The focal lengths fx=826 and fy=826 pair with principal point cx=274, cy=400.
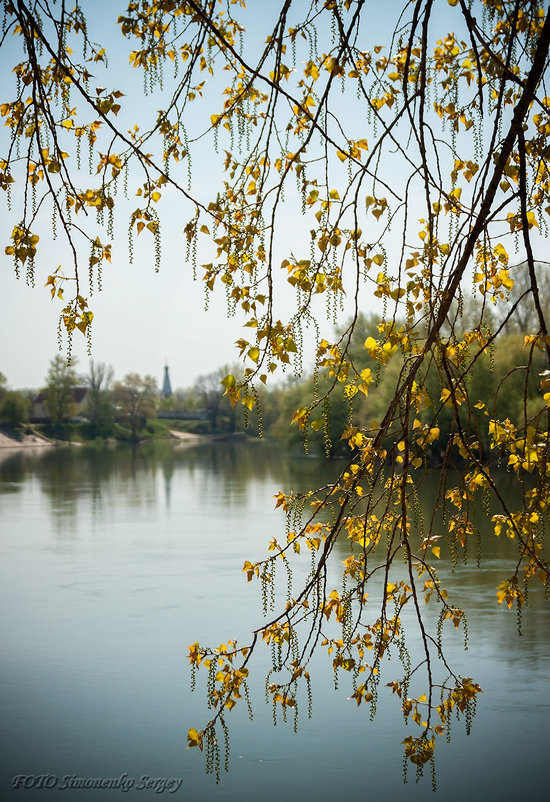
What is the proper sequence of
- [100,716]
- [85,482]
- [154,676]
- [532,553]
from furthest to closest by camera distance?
[85,482] → [154,676] → [100,716] → [532,553]

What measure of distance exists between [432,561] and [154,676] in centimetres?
566

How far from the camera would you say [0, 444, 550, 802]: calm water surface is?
5.03m

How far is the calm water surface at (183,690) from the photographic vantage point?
198 inches

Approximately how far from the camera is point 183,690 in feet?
21.0

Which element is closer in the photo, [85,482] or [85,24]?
[85,24]

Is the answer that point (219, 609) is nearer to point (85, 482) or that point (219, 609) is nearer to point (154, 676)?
point (154, 676)

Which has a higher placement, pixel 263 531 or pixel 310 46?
pixel 310 46

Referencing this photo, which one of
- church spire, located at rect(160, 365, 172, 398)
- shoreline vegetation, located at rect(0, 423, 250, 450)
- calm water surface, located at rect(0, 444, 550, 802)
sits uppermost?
church spire, located at rect(160, 365, 172, 398)

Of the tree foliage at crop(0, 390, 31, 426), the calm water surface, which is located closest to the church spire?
the tree foliage at crop(0, 390, 31, 426)

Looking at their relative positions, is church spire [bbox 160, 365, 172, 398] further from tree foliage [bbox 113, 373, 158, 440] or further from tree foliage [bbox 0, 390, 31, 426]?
tree foliage [bbox 0, 390, 31, 426]

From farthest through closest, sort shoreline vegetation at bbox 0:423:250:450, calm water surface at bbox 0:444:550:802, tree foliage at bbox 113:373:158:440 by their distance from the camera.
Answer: tree foliage at bbox 113:373:158:440 < shoreline vegetation at bbox 0:423:250:450 < calm water surface at bbox 0:444:550:802

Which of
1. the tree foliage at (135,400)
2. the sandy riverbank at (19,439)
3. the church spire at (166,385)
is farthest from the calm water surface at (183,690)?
the church spire at (166,385)

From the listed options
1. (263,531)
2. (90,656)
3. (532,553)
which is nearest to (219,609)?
(90,656)

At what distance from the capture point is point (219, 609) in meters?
8.59
